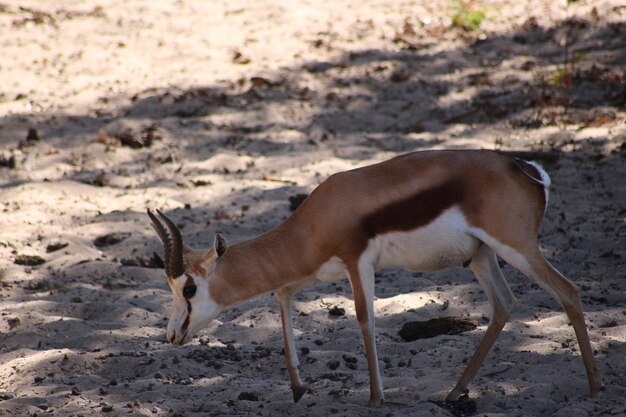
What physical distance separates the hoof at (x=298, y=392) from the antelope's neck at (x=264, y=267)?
60 centimetres

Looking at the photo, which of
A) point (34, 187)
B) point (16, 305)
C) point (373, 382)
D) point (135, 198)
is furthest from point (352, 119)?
point (373, 382)

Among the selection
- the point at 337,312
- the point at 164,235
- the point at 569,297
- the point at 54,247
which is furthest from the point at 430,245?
the point at 54,247

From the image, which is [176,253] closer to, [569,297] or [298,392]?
[298,392]

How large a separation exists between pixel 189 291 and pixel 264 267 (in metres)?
0.46

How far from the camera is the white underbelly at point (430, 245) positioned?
499cm

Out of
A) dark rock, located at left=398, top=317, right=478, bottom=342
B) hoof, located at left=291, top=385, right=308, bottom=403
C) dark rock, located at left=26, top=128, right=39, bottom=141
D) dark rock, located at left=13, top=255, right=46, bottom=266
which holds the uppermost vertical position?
dark rock, located at left=26, top=128, right=39, bottom=141

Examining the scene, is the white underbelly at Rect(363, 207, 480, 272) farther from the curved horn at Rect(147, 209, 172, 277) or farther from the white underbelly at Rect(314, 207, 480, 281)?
the curved horn at Rect(147, 209, 172, 277)

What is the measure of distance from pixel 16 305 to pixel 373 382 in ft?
10.2

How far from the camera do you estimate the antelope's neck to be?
16.9 feet

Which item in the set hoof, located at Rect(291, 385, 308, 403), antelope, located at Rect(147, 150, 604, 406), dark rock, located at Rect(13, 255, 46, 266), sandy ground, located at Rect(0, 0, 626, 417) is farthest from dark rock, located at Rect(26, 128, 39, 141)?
hoof, located at Rect(291, 385, 308, 403)

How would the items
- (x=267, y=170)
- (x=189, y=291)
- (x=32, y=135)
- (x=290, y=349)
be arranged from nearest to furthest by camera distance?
(x=189, y=291) → (x=290, y=349) → (x=267, y=170) → (x=32, y=135)

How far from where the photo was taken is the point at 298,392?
518cm

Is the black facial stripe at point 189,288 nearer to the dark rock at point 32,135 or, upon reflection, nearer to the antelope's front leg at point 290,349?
the antelope's front leg at point 290,349

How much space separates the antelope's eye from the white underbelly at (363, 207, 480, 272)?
103 centimetres
